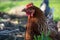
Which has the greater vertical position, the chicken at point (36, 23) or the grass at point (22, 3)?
the grass at point (22, 3)

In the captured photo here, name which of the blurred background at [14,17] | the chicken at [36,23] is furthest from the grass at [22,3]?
the chicken at [36,23]

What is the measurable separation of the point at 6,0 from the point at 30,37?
3.21 feet

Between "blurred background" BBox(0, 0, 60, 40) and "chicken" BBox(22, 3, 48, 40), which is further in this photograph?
"blurred background" BBox(0, 0, 60, 40)

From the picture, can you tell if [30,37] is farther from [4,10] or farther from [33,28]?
[4,10]

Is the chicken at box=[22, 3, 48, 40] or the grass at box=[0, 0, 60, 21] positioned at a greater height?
the grass at box=[0, 0, 60, 21]

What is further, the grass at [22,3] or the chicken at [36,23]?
the grass at [22,3]

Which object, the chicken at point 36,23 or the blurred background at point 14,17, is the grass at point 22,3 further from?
the chicken at point 36,23

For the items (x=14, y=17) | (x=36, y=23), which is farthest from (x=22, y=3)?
(x=36, y=23)

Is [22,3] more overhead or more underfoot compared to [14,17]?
more overhead

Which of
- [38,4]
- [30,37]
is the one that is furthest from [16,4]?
[30,37]

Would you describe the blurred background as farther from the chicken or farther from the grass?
the chicken

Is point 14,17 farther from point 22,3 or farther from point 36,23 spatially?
point 36,23

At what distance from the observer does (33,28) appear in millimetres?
3006

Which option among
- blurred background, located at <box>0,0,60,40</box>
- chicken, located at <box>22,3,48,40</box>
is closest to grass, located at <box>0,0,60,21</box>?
blurred background, located at <box>0,0,60,40</box>
